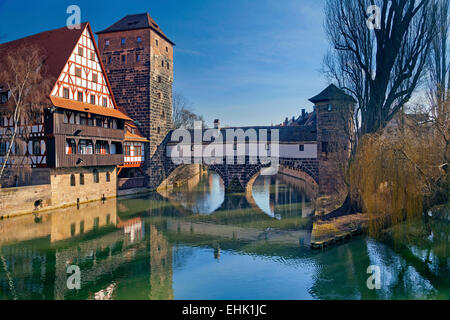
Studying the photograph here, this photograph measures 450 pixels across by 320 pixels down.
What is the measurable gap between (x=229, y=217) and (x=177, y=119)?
1115 inches

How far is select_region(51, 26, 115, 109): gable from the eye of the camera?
18375 millimetres

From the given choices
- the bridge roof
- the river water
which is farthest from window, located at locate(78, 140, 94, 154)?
the bridge roof

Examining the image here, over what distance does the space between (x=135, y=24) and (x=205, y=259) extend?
22.1m

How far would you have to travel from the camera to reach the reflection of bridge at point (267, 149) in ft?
69.7

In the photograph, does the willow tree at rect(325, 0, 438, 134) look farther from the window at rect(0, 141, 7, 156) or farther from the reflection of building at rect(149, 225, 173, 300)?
the window at rect(0, 141, 7, 156)

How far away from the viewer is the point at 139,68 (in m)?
25.5

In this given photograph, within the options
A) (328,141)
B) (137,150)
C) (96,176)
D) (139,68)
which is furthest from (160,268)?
(139,68)

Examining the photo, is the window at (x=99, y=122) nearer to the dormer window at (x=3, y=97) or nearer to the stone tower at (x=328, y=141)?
the dormer window at (x=3, y=97)

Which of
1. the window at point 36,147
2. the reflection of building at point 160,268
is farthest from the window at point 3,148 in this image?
the reflection of building at point 160,268

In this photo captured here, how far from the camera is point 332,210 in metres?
16.0

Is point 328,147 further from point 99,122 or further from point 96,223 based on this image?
point 99,122

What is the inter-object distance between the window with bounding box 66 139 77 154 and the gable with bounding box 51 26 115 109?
262 cm
